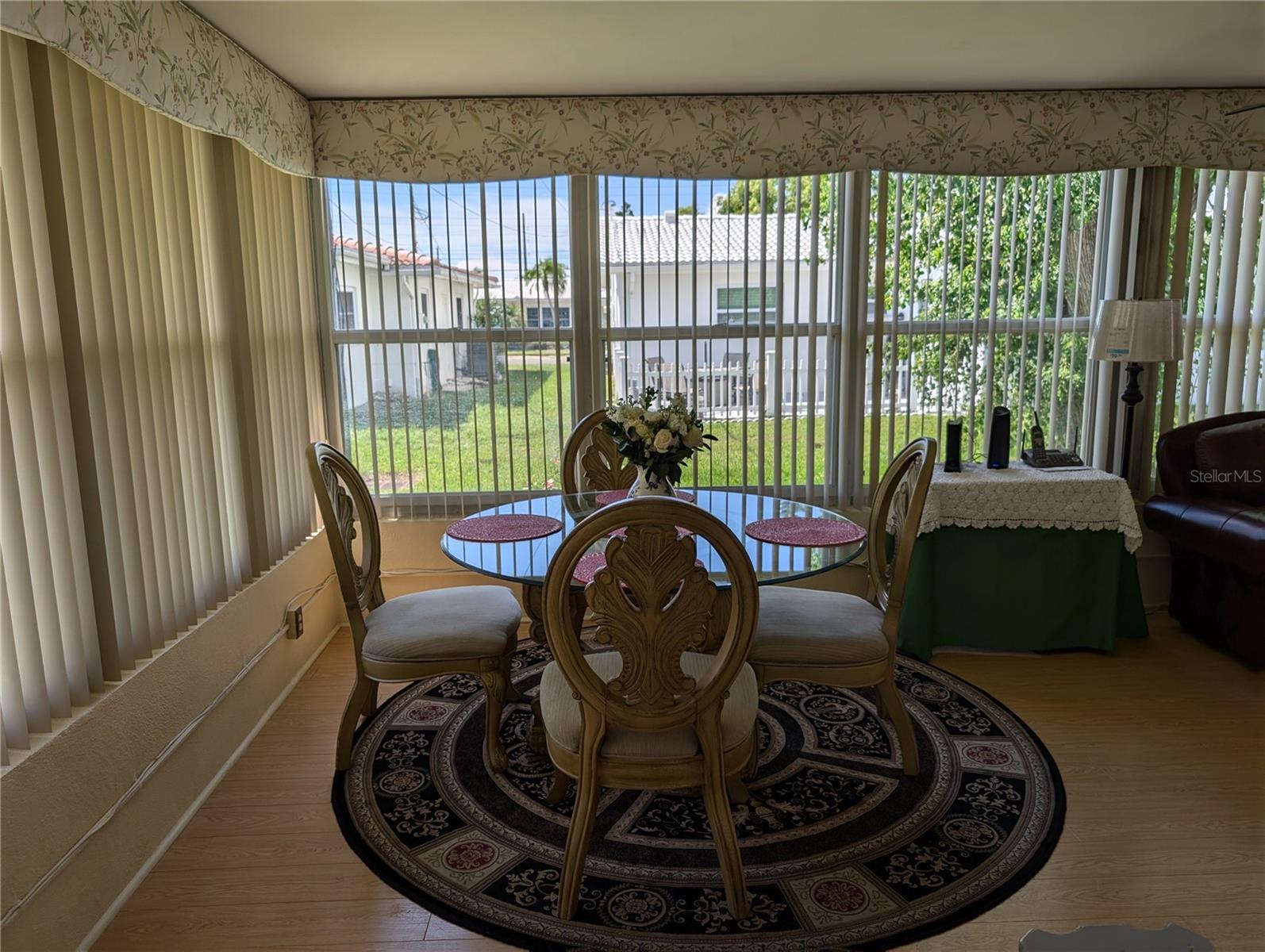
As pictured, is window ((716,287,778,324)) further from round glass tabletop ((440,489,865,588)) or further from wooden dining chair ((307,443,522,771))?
wooden dining chair ((307,443,522,771))

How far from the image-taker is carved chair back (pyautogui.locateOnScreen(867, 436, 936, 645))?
8.17 ft

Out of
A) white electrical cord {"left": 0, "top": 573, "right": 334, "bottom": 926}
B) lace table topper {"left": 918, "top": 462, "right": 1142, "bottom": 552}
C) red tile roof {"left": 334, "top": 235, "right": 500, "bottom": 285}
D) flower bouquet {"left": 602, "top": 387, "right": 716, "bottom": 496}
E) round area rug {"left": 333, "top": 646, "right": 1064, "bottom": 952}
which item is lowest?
round area rug {"left": 333, "top": 646, "right": 1064, "bottom": 952}

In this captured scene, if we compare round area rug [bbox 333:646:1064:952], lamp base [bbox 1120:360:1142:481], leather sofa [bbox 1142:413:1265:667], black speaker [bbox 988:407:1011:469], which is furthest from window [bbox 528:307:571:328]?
leather sofa [bbox 1142:413:1265:667]

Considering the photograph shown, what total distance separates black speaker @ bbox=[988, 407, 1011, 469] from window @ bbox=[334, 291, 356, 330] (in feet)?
9.50

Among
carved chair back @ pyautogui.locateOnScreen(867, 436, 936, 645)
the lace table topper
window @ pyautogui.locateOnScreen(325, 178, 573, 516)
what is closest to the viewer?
carved chair back @ pyautogui.locateOnScreen(867, 436, 936, 645)

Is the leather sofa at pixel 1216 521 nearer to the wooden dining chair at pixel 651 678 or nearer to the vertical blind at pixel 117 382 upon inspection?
the wooden dining chair at pixel 651 678

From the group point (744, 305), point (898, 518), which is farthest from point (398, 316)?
point (898, 518)

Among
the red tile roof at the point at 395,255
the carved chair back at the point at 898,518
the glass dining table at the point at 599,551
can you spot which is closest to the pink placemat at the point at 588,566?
the glass dining table at the point at 599,551

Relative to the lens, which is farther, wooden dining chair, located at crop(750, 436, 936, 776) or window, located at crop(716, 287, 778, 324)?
window, located at crop(716, 287, 778, 324)

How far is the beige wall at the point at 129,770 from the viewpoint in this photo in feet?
5.93

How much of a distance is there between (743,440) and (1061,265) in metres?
1.65

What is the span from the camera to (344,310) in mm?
3932

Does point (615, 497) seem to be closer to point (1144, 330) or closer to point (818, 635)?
point (818, 635)

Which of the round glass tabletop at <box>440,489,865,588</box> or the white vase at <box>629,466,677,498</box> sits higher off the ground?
the white vase at <box>629,466,677,498</box>
